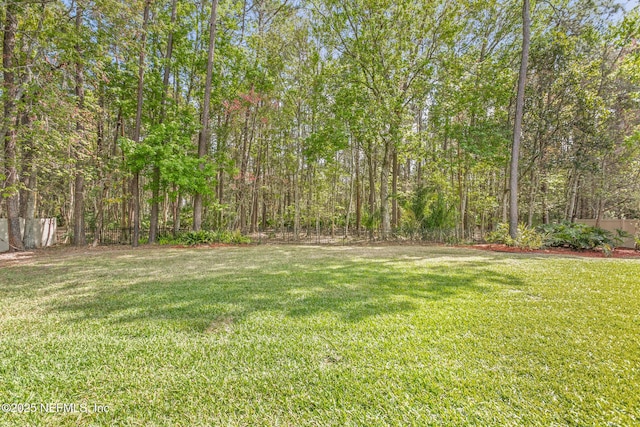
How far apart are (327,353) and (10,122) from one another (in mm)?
10287

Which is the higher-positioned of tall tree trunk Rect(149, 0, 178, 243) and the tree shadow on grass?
tall tree trunk Rect(149, 0, 178, 243)

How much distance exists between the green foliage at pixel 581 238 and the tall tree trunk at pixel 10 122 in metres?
16.0

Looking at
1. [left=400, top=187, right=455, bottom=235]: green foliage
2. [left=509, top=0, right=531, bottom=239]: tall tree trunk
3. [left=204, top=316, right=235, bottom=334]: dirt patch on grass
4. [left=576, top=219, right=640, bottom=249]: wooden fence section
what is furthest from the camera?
[left=400, top=187, right=455, bottom=235]: green foliage

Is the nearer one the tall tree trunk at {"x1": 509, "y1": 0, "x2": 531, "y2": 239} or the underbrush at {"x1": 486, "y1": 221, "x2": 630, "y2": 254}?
the underbrush at {"x1": 486, "y1": 221, "x2": 630, "y2": 254}

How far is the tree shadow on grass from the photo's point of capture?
3.07 m

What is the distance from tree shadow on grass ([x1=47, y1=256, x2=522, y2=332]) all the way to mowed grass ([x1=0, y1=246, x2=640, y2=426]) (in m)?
0.04

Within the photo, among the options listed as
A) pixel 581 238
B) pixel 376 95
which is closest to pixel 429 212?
pixel 581 238

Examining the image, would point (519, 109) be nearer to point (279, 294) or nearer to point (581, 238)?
point (581, 238)

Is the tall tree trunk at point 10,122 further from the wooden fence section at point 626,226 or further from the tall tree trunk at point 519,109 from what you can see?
the wooden fence section at point 626,226

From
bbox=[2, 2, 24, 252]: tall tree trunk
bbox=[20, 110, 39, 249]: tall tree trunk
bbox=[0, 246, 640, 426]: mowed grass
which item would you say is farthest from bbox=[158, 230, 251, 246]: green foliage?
bbox=[0, 246, 640, 426]: mowed grass

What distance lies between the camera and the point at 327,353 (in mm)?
2191

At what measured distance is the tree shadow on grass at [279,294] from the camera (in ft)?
10.1

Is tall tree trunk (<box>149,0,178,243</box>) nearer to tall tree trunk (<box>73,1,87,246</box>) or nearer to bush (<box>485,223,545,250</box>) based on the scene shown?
tall tree trunk (<box>73,1,87,246</box>)

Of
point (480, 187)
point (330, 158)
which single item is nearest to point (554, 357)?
point (330, 158)
